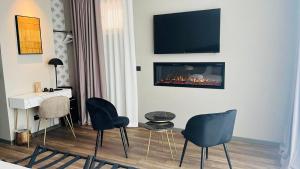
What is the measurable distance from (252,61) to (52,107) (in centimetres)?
299

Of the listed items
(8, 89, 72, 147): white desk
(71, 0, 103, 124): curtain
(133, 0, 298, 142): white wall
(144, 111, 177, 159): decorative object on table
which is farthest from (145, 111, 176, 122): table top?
(8, 89, 72, 147): white desk

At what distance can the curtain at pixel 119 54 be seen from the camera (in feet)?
13.6

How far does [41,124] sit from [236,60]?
3388mm

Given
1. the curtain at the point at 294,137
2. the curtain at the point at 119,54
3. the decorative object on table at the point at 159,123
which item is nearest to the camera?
the curtain at the point at 294,137

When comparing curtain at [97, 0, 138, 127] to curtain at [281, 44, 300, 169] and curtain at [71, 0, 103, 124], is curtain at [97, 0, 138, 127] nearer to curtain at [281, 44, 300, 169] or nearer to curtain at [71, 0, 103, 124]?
curtain at [71, 0, 103, 124]

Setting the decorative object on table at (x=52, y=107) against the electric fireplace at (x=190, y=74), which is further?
the electric fireplace at (x=190, y=74)

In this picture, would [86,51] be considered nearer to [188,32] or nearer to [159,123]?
[188,32]

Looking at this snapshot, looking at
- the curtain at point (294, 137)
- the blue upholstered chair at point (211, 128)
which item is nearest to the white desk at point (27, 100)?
the blue upholstered chair at point (211, 128)

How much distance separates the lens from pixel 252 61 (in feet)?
11.2

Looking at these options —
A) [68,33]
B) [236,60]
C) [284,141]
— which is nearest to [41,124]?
[68,33]

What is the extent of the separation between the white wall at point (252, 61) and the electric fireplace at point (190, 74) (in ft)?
0.25

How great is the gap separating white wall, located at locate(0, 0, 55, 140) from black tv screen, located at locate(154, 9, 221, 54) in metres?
1.91

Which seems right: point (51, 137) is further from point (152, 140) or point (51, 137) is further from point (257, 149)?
point (257, 149)

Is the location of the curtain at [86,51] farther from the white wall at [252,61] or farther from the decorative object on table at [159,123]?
the decorative object on table at [159,123]
